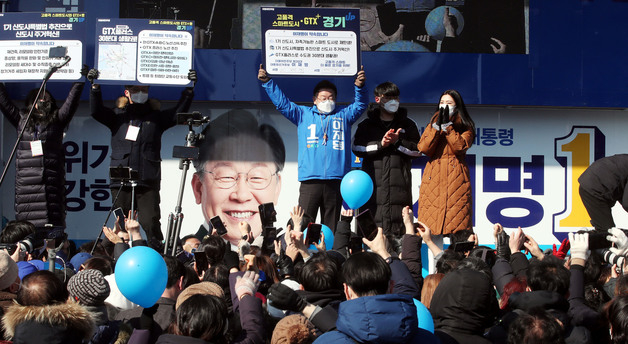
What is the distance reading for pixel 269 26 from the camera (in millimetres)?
8984

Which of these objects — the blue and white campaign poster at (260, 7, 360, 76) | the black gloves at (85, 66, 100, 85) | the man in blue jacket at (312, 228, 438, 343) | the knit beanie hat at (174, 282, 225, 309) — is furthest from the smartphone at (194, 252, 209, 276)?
the blue and white campaign poster at (260, 7, 360, 76)

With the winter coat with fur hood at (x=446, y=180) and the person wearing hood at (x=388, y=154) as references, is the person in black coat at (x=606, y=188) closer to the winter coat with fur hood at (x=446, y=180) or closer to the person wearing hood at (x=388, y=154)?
the winter coat with fur hood at (x=446, y=180)

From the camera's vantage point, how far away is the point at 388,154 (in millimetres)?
8062

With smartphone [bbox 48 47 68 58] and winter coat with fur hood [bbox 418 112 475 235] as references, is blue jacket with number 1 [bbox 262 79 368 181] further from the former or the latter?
smartphone [bbox 48 47 68 58]

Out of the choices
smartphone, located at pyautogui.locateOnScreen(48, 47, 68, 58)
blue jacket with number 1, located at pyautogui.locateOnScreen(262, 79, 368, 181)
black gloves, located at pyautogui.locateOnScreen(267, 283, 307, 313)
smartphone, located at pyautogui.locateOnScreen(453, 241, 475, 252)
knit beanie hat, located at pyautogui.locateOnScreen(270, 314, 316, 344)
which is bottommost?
knit beanie hat, located at pyautogui.locateOnScreen(270, 314, 316, 344)

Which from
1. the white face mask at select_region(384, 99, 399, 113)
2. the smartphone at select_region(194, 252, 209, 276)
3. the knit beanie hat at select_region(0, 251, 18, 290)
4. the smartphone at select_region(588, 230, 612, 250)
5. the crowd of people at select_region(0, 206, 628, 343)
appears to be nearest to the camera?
the crowd of people at select_region(0, 206, 628, 343)

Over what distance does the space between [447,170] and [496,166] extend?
2.86 metres

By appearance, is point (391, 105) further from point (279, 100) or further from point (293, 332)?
point (293, 332)

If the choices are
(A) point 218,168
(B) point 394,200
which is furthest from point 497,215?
(A) point 218,168

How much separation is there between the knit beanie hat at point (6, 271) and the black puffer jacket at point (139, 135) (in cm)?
390

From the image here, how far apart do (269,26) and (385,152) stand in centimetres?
199

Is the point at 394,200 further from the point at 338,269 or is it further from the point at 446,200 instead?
the point at 338,269

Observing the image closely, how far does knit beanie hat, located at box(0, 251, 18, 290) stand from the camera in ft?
14.8

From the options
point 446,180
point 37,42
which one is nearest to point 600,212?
point 446,180
